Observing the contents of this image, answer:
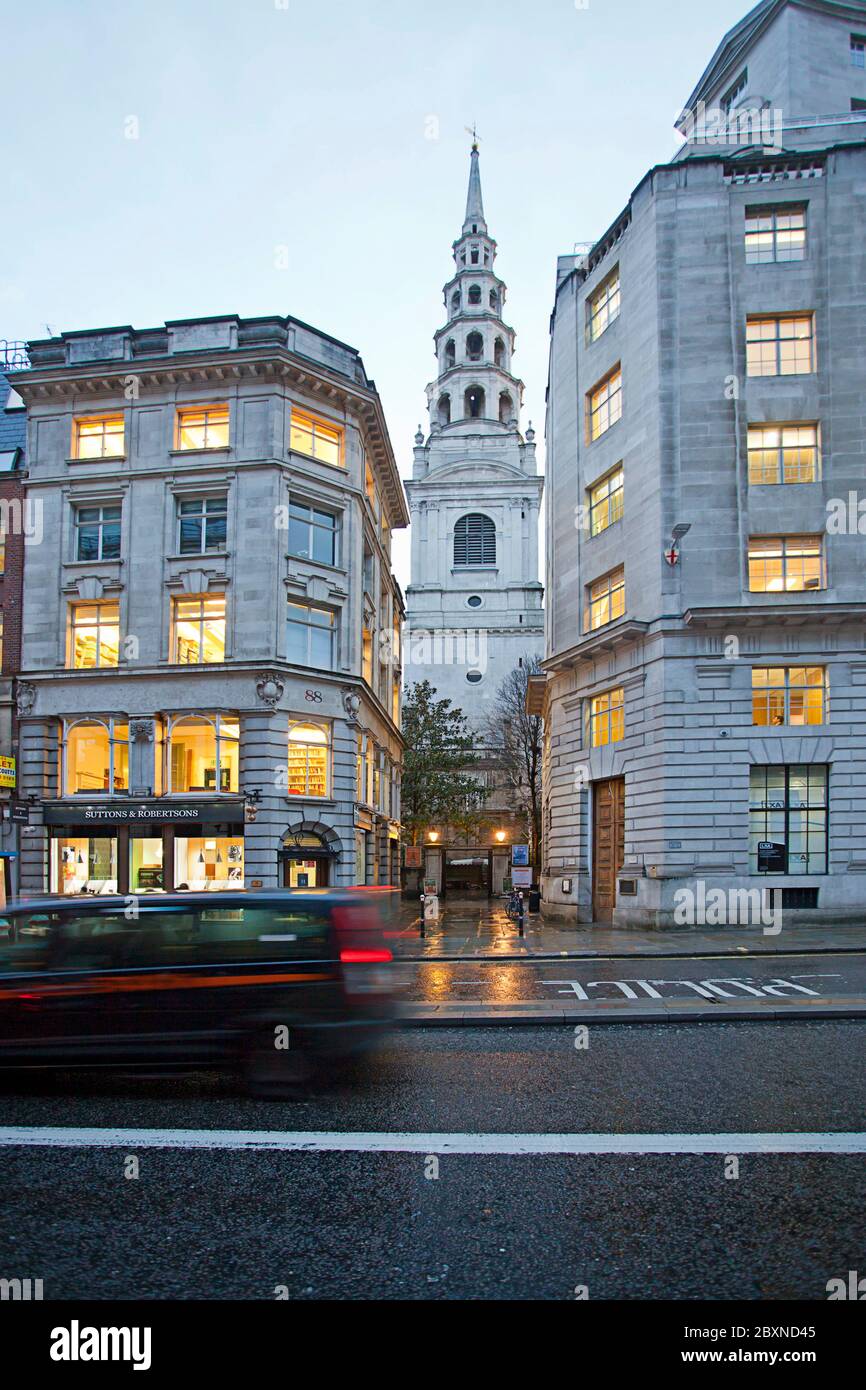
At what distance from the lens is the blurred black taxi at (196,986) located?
7543 mm

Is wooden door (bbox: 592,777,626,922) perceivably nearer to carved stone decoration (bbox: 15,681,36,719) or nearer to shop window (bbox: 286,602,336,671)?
shop window (bbox: 286,602,336,671)

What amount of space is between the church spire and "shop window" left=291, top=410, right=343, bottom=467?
232ft

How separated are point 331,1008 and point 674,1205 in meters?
3.45

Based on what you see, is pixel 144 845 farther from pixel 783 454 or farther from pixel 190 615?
pixel 783 454

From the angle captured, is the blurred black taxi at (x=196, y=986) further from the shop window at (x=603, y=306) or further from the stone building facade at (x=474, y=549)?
the stone building facade at (x=474, y=549)

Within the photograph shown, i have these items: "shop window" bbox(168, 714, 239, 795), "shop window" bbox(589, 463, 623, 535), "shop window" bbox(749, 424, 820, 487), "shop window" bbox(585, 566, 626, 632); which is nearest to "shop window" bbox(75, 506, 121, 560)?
"shop window" bbox(168, 714, 239, 795)

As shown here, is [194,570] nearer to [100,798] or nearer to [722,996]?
[100,798]

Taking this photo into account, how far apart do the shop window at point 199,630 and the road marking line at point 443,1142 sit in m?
23.6

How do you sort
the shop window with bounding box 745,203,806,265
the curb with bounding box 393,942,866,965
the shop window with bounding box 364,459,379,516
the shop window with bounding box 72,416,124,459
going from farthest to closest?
the shop window with bounding box 364,459,379,516
the shop window with bounding box 72,416,124,459
the shop window with bounding box 745,203,806,265
the curb with bounding box 393,942,866,965

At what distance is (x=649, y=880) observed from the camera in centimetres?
2578

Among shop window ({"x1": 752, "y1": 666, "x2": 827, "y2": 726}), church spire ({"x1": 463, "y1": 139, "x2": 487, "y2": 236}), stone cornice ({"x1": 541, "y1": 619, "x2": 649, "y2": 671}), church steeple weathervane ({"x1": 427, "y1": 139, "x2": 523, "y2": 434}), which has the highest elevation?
church spire ({"x1": 463, "y1": 139, "x2": 487, "y2": 236})

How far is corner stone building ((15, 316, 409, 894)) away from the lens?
28.6 m

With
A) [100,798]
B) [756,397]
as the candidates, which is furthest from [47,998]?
[756,397]

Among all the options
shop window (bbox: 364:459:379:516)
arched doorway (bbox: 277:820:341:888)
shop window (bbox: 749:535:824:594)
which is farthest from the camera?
shop window (bbox: 364:459:379:516)
